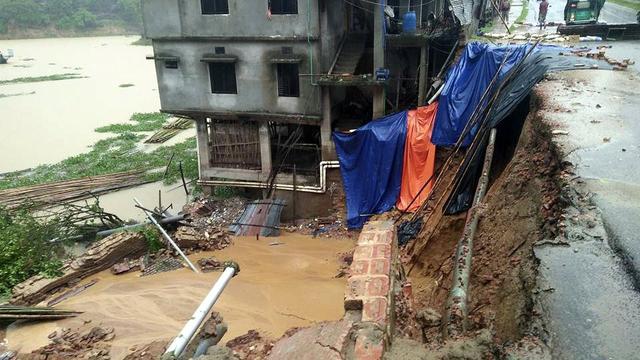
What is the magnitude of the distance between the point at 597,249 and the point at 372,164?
31.7 ft

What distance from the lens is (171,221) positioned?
45.0 feet

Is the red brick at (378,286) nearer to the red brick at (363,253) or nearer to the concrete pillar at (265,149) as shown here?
the red brick at (363,253)

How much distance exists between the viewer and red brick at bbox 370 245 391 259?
2.88 metres

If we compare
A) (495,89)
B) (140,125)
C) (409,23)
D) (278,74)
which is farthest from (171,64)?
(140,125)

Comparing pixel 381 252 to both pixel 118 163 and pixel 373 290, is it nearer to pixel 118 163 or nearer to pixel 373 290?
pixel 373 290

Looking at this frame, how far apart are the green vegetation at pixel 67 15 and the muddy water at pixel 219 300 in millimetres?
73492

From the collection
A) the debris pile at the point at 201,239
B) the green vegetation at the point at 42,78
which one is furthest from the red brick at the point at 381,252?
the green vegetation at the point at 42,78

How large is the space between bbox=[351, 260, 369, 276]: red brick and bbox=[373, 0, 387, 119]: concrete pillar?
11.6 m

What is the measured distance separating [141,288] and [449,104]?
8482mm

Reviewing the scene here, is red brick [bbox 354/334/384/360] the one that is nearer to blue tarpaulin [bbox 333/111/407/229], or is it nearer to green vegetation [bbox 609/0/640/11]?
blue tarpaulin [bbox 333/111/407/229]

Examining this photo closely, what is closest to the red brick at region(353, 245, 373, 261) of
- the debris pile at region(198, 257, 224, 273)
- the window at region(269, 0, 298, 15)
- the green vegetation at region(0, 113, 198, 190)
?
the debris pile at region(198, 257, 224, 273)

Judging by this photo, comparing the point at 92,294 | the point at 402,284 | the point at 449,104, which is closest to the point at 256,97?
the point at 449,104

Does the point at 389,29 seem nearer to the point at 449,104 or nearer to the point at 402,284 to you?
the point at 449,104

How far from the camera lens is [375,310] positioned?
94.9 inches
